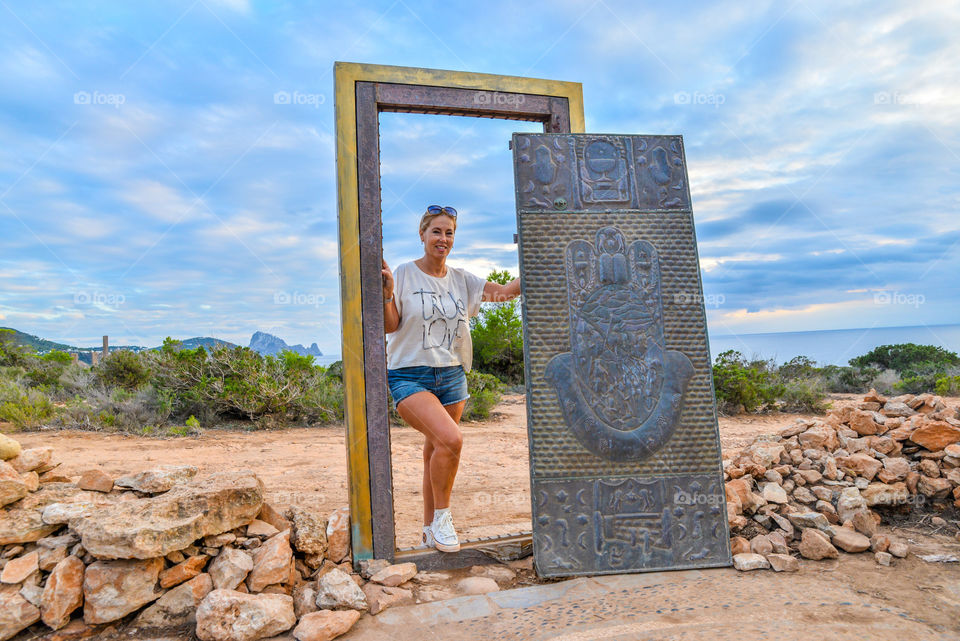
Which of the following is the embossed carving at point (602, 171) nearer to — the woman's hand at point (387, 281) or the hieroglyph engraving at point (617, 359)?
the hieroglyph engraving at point (617, 359)

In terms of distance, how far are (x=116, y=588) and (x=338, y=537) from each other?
3.50 ft

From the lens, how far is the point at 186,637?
8.47ft

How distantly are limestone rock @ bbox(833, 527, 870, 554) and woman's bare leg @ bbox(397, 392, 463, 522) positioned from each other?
2.25 metres

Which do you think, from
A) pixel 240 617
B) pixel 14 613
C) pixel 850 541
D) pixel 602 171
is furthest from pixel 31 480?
pixel 850 541

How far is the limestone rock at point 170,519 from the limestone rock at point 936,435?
450 centimetres

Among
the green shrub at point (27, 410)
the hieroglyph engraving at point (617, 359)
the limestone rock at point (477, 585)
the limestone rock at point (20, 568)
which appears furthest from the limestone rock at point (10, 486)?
the green shrub at point (27, 410)

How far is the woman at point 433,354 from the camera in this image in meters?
3.23

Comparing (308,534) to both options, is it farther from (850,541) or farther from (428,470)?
(850,541)

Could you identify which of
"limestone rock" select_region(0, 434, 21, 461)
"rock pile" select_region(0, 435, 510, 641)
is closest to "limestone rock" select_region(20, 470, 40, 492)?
"rock pile" select_region(0, 435, 510, 641)

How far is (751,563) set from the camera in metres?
3.10

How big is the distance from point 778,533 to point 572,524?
133 centimetres

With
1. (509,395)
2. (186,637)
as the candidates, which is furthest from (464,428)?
(186,637)

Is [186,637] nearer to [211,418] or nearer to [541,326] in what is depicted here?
[541,326]

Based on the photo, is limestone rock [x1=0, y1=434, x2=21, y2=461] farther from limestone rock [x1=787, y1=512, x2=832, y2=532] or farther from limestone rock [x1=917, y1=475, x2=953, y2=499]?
limestone rock [x1=917, y1=475, x2=953, y2=499]
